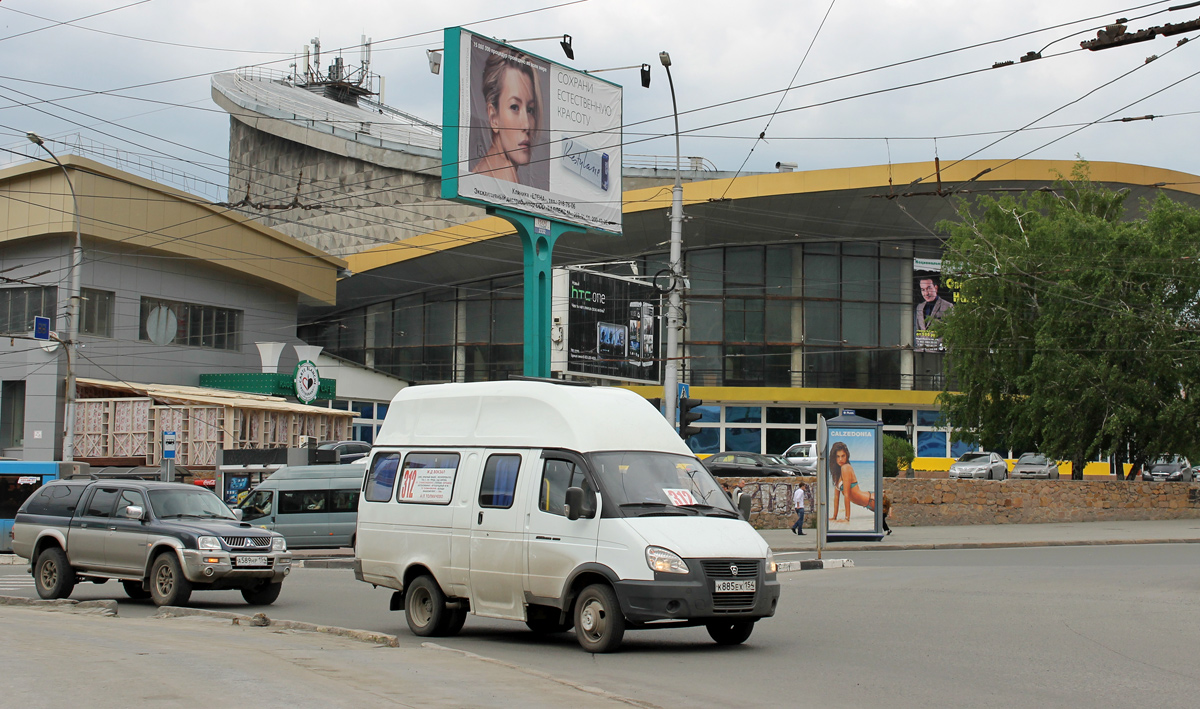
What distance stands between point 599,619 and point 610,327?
25.6 metres

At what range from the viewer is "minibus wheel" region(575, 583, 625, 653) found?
10.3 metres

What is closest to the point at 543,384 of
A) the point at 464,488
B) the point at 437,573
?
the point at 464,488

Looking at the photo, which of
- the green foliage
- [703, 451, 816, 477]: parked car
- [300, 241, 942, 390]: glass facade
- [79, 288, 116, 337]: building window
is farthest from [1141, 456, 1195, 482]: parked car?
[79, 288, 116, 337]: building window

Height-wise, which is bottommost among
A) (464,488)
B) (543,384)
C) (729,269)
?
(464,488)

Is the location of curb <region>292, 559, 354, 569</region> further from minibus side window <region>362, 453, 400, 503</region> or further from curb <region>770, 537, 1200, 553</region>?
minibus side window <region>362, 453, 400, 503</region>

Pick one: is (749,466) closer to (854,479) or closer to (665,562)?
(854,479)

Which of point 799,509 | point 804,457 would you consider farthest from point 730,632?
point 804,457

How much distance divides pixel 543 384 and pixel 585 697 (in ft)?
14.7

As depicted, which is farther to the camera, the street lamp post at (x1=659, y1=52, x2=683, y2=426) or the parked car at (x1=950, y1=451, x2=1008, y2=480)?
the parked car at (x1=950, y1=451, x2=1008, y2=480)

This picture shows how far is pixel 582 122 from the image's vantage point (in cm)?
2934

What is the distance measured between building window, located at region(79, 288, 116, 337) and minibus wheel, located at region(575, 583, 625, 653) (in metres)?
37.9

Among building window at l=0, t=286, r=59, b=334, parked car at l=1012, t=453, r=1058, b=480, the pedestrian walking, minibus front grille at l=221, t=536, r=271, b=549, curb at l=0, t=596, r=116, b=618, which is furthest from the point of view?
parked car at l=1012, t=453, r=1058, b=480

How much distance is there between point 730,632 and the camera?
36.8 feet

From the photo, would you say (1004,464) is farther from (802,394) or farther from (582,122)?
(582,122)
